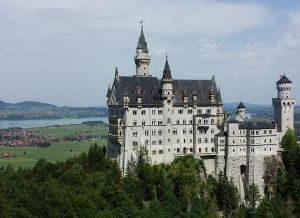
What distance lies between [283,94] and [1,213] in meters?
62.3

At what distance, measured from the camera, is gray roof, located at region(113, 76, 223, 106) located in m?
106

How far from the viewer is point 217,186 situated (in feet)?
351

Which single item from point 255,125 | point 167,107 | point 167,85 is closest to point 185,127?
point 167,107

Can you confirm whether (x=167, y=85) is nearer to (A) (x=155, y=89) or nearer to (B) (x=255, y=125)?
(A) (x=155, y=89)

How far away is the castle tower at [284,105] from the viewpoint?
116 meters

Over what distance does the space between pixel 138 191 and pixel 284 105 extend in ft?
126

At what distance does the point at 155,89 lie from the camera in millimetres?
108875

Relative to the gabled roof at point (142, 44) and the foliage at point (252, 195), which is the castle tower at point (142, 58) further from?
the foliage at point (252, 195)

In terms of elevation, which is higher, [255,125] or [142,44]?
[142,44]

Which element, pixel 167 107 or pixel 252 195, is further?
pixel 252 195

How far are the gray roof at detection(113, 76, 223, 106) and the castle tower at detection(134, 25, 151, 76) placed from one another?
686 cm

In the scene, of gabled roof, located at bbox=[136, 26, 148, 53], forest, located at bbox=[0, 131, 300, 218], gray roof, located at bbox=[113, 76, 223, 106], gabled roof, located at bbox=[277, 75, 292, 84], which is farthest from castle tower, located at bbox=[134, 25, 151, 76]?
gabled roof, located at bbox=[277, 75, 292, 84]

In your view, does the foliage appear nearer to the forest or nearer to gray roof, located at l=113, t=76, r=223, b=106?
the forest

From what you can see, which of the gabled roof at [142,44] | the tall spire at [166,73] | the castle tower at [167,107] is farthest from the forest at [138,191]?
the gabled roof at [142,44]
